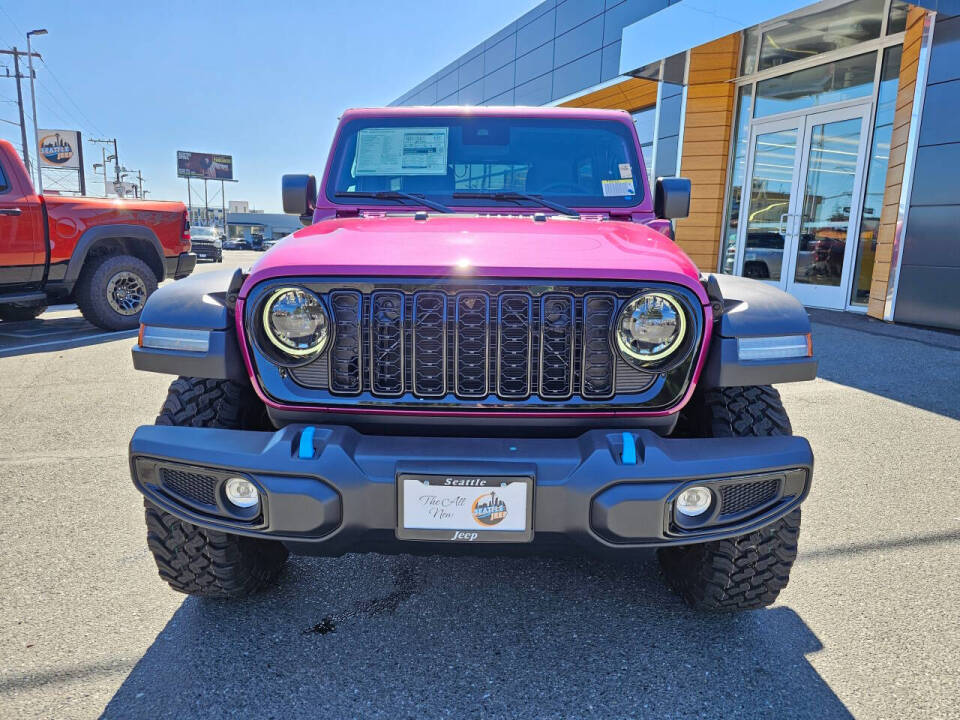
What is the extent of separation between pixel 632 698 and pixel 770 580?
0.56 meters

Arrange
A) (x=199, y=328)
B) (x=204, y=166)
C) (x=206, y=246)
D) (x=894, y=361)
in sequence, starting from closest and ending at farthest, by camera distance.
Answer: (x=199, y=328), (x=894, y=361), (x=206, y=246), (x=204, y=166)

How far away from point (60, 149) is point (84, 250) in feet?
138

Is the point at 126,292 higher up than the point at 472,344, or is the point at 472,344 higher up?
the point at 472,344

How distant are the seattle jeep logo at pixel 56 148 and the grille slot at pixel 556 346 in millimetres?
48308

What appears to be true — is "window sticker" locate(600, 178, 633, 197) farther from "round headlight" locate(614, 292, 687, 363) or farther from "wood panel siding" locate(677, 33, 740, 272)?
"wood panel siding" locate(677, 33, 740, 272)

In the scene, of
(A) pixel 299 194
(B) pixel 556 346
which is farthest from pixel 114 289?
(B) pixel 556 346

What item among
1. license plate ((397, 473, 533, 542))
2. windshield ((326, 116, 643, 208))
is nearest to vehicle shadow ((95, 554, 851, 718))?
license plate ((397, 473, 533, 542))

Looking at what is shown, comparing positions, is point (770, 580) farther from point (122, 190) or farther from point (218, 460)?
point (122, 190)

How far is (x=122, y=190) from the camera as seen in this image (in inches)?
1572

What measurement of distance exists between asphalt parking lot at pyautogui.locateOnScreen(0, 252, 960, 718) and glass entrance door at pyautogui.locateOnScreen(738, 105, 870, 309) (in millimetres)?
7179

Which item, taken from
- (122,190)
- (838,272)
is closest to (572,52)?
(838,272)

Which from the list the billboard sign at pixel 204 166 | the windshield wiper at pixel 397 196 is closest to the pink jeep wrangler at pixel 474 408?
the windshield wiper at pixel 397 196

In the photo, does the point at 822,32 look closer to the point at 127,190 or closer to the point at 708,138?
the point at 708,138

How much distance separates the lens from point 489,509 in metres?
1.61
